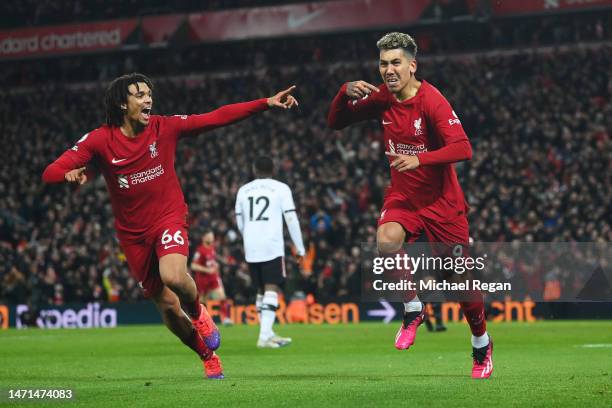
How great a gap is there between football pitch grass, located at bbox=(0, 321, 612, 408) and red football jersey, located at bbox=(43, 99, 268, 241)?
141 centimetres

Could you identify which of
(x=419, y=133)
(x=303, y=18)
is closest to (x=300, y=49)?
(x=303, y=18)

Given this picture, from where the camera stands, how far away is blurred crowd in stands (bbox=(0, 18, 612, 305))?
26344 mm

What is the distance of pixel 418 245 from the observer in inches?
751

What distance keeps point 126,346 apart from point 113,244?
47.2ft

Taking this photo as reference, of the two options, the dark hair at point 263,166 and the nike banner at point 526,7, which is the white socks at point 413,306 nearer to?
the dark hair at point 263,166

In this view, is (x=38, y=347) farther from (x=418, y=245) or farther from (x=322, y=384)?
(x=322, y=384)

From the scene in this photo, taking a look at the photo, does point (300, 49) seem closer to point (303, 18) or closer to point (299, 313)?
point (303, 18)

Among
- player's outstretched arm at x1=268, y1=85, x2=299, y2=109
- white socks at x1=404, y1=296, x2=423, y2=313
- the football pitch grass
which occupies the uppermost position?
player's outstretched arm at x1=268, y1=85, x2=299, y2=109

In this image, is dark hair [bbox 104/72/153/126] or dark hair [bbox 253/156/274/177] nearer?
dark hair [bbox 104/72/153/126]

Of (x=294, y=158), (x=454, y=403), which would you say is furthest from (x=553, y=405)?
(x=294, y=158)

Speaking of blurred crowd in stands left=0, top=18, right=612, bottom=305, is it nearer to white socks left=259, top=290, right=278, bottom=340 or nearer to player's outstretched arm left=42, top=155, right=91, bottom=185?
white socks left=259, top=290, right=278, bottom=340

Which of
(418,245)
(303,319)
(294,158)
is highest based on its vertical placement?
(294,158)

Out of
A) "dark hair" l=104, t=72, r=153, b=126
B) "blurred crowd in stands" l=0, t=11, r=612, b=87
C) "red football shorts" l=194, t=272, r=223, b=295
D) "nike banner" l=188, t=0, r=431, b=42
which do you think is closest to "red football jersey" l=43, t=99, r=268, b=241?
"dark hair" l=104, t=72, r=153, b=126

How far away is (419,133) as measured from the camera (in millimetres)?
9234
